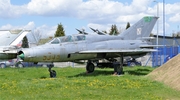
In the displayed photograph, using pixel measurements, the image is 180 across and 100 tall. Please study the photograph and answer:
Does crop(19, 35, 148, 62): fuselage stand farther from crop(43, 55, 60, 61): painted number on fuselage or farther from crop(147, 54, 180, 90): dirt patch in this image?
crop(147, 54, 180, 90): dirt patch

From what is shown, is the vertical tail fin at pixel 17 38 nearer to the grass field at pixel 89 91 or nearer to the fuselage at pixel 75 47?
the fuselage at pixel 75 47

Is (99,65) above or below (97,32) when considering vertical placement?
below

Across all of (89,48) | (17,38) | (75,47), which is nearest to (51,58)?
(75,47)

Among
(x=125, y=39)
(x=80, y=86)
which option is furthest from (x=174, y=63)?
(x=125, y=39)

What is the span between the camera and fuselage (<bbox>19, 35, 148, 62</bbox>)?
710 inches

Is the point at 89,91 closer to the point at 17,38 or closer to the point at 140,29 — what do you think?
the point at 140,29

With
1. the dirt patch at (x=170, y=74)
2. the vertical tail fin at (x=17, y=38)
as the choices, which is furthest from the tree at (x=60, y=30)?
the dirt patch at (x=170, y=74)

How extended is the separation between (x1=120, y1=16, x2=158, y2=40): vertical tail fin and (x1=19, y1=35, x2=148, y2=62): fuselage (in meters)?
1.02

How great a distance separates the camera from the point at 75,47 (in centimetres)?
1956

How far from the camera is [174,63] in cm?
1653

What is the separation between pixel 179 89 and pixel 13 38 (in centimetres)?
1962

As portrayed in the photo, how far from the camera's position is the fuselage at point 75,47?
710 inches

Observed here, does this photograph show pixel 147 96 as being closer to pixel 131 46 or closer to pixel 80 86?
pixel 80 86

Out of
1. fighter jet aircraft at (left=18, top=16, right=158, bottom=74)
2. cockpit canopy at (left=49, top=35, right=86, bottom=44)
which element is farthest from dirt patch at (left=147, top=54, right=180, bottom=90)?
cockpit canopy at (left=49, top=35, right=86, bottom=44)
